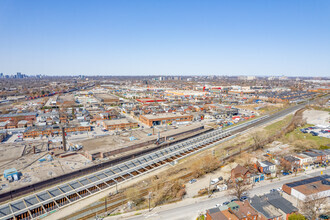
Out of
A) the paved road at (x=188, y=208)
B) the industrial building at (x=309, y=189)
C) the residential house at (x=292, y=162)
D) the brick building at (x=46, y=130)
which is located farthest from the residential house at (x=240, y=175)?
the brick building at (x=46, y=130)

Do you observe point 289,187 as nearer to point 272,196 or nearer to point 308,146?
point 272,196

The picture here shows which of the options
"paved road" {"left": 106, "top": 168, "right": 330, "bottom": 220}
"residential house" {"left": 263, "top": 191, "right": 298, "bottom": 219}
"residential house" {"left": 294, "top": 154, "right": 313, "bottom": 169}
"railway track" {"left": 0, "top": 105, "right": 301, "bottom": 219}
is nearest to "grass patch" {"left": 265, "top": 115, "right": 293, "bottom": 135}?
"railway track" {"left": 0, "top": 105, "right": 301, "bottom": 219}

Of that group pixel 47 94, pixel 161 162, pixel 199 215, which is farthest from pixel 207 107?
pixel 47 94

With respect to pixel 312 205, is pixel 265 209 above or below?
below

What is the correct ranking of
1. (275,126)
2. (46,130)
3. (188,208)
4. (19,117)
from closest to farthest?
(188,208) < (46,130) < (275,126) < (19,117)

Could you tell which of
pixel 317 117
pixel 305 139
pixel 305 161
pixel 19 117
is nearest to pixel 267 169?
pixel 305 161

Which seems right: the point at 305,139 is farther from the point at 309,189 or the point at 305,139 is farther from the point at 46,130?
the point at 46,130
